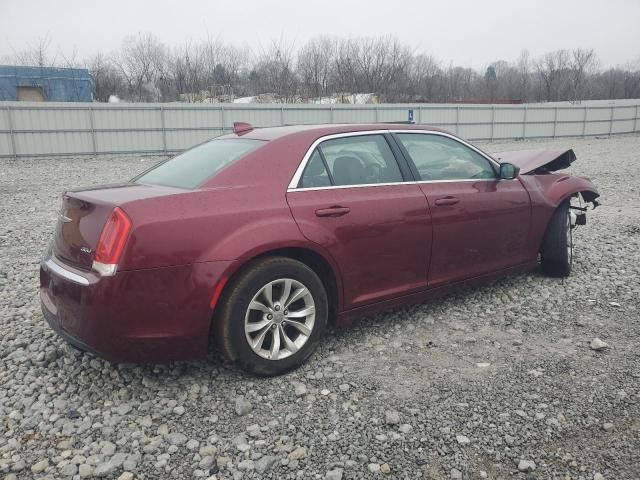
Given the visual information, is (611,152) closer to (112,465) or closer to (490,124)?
(490,124)

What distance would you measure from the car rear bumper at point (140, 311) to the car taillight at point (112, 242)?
6cm

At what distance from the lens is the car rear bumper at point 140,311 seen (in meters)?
2.81

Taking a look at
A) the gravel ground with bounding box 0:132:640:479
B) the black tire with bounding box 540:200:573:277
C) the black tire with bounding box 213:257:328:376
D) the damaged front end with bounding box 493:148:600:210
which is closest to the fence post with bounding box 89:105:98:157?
the gravel ground with bounding box 0:132:640:479

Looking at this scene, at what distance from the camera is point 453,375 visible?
3.35 metres

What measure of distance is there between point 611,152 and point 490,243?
2009cm

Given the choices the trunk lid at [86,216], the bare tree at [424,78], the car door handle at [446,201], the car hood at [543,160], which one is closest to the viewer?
the trunk lid at [86,216]

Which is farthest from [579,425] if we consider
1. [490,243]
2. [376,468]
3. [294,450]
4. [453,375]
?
[490,243]

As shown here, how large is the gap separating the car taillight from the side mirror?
3.08m

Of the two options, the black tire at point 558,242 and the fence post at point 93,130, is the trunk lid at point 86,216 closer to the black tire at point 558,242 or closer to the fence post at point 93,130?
the black tire at point 558,242

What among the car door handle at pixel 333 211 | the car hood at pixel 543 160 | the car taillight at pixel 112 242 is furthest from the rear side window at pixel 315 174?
the car hood at pixel 543 160

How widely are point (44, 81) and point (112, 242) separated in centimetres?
3250

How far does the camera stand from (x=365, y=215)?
3564 millimetres

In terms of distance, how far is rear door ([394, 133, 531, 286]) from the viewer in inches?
158

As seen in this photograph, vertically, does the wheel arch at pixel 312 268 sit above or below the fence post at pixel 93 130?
below
